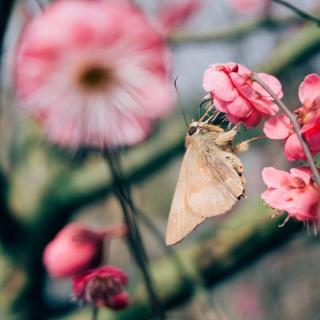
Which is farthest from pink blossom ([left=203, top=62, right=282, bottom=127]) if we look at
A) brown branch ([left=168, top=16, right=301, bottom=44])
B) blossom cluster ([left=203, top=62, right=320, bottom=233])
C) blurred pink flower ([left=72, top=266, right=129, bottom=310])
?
brown branch ([left=168, top=16, right=301, bottom=44])

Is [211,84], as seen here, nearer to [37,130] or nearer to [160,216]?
[37,130]

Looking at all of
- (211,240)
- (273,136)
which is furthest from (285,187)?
(211,240)

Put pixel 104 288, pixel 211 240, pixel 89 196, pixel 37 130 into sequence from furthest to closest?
pixel 37 130, pixel 89 196, pixel 211 240, pixel 104 288

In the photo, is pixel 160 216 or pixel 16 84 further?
pixel 160 216

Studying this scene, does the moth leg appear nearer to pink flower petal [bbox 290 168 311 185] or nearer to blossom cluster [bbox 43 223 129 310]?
pink flower petal [bbox 290 168 311 185]

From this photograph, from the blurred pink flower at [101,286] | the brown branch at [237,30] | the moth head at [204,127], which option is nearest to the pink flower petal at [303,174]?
the moth head at [204,127]

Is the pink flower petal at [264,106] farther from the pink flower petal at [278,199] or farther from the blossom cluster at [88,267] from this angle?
the blossom cluster at [88,267]
